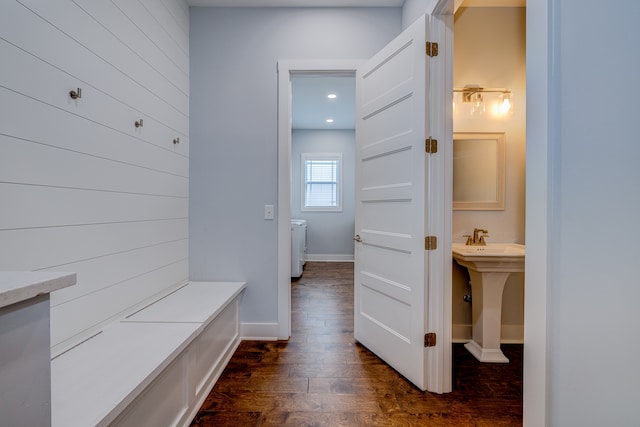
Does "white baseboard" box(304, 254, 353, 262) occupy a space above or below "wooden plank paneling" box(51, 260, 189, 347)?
below

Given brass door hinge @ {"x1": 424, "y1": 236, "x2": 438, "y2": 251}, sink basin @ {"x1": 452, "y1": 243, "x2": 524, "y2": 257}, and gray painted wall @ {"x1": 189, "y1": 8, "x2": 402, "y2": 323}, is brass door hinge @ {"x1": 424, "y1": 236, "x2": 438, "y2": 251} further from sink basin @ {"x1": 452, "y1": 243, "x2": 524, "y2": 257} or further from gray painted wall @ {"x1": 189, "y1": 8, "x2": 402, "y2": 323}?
gray painted wall @ {"x1": 189, "y1": 8, "x2": 402, "y2": 323}

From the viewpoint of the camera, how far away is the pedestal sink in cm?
206

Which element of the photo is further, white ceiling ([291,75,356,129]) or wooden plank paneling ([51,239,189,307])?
white ceiling ([291,75,356,129])

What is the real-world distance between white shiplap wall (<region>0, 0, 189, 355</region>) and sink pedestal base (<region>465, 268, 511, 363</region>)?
7.60ft

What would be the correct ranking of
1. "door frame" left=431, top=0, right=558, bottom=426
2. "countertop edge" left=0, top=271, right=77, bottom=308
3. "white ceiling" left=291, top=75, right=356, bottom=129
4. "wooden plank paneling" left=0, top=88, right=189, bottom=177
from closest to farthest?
"countertop edge" left=0, top=271, right=77, bottom=308
"door frame" left=431, top=0, right=558, bottom=426
"wooden plank paneling" left=0, top=88, right=189, bottom=177
"white ceiling" left=291, top=75, right=356, bottom=129

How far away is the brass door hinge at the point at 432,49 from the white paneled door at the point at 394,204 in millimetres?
40

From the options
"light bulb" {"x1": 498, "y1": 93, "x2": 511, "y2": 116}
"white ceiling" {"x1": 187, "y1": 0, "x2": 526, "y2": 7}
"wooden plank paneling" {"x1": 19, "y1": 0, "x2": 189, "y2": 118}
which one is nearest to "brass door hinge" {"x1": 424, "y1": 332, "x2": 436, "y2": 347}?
"light bulb" {"x1": 498, "y1": 93, "x2": 511, "y2": 116}

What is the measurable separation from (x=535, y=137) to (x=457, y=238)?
1674 millimetres

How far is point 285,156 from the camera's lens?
2463mm

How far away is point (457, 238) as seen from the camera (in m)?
2.51

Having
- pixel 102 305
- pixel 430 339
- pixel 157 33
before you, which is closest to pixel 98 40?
pixel 157 33

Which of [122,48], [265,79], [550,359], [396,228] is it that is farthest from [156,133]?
[550,359]

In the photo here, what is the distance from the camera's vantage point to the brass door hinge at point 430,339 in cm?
179

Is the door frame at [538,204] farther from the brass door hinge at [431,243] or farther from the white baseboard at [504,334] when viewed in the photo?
the white baseboard at [504,334]
